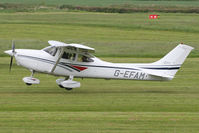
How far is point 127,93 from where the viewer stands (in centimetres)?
1784

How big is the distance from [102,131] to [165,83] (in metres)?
9.45

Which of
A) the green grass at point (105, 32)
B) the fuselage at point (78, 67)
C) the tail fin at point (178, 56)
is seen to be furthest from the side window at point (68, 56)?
the green grass at point (105, 32)

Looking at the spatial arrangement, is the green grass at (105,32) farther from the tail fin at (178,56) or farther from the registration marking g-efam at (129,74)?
the registration marking g-efam at (129,74)

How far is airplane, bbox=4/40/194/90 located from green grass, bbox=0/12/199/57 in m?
13.0

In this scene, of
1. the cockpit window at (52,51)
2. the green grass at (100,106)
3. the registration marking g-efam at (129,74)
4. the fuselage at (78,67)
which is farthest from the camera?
the registration marking g-efam at (129,74)

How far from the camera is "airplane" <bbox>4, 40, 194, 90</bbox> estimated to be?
17.5 meters

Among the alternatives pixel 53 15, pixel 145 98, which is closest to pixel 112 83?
pixel 145 98

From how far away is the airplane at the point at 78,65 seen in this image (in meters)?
17.5

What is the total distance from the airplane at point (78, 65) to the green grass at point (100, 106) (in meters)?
0.64

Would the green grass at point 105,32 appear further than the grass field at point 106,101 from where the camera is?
Yes

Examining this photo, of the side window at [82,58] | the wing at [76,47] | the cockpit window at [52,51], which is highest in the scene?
the wing at [76,47]

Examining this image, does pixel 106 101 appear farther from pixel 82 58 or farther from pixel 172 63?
pixel 172 63

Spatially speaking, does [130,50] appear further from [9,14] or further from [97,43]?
[9,14]

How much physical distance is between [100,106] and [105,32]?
28799 mm
